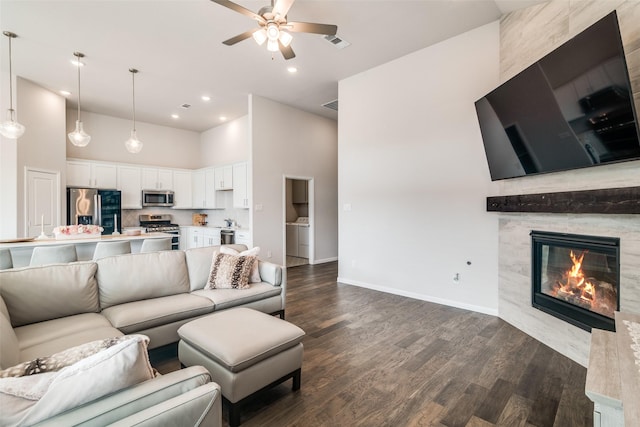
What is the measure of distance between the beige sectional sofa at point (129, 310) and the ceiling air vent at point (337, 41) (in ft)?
9.87

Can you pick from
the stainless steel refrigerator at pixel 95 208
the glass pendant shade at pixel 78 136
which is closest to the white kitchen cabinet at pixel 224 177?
the stainless steel refrigerator at pixel 95 208

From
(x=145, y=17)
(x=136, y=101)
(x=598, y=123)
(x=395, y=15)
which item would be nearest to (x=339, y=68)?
(x=395, y=15)

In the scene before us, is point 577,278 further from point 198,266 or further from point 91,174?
point 91,174

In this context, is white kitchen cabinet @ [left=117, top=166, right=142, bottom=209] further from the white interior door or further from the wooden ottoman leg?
the wooden ottoman leg

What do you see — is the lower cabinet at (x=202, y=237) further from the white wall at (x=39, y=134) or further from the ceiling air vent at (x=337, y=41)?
the ceiling air vent at (x=337, y=41)

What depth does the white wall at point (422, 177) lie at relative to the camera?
11.8 feet

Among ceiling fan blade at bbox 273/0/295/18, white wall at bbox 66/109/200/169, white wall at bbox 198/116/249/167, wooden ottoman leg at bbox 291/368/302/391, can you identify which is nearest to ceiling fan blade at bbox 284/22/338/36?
ceiling fan blade at bbox 273/0/295/18

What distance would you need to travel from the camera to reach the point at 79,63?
4352mm

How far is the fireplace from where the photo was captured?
2271mm

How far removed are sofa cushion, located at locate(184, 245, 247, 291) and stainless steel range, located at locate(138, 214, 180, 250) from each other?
434cm

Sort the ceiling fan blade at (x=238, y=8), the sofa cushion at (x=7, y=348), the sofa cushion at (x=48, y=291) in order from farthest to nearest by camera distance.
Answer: the ceiling fan blade at (x=238, y=8), the sofa cushion at (x=48, y=291), the sofa cushion at (x=7, y=348)

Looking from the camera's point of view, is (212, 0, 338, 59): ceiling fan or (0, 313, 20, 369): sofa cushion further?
(212, 0, 338, 59): ceiling fan

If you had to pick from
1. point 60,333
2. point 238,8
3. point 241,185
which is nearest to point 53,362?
point 60,333

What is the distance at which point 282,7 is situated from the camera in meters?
2.51
